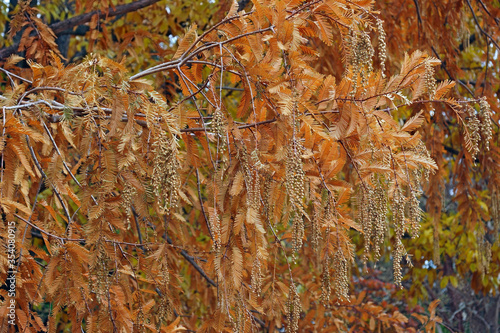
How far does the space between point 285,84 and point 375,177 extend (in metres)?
0.39

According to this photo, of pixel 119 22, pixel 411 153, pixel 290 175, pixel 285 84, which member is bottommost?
pixel 290 175

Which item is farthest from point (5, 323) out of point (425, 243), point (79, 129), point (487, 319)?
point (487, 319)

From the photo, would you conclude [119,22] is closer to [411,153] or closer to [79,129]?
[79,129]

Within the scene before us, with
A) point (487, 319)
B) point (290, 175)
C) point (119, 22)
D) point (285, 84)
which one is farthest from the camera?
point (487, 319)

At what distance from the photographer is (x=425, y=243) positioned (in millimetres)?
4129

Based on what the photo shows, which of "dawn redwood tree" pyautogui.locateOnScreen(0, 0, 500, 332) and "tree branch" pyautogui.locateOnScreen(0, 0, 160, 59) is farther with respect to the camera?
"tree branch" pyautogui.locateOnScreen(0, 0, 160, 59)

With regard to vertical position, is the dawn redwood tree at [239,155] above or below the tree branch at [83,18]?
below

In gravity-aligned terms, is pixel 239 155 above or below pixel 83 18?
below

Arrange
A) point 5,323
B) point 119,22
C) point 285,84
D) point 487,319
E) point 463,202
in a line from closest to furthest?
point 285,84, point 5,323, point 463,202, point 119,22, point 487,319

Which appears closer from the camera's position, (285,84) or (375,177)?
(285,84)

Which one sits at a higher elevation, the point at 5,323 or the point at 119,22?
the point at 119,22

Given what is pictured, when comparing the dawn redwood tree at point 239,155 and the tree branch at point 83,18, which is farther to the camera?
the tree branch at point 83,18

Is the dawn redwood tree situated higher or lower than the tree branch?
lower

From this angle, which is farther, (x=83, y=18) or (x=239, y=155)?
(x=83, y=18)
